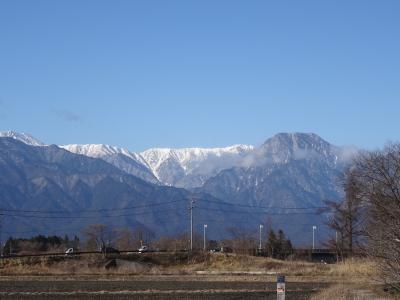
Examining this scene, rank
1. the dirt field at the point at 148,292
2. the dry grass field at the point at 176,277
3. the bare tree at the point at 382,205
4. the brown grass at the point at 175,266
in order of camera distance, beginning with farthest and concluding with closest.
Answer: the brown grass at the point at 175,266
the dry grass field at the point at 176,277
the dirt field at the point at 148,292
the bare tree at the point at 382,205

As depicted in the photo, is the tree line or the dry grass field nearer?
the tree line

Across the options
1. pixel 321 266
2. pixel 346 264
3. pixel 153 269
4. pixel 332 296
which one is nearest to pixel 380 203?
pixel 332 296

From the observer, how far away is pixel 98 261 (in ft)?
285

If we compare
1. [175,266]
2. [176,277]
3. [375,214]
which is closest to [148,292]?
[375,214]

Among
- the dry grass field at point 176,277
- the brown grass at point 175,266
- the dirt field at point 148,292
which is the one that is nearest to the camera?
the dirt field at point 148,292

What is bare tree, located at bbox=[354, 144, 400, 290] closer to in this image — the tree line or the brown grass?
the tree line

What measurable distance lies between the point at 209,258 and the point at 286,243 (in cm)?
2927

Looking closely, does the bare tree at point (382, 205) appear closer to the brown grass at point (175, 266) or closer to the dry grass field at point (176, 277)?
the dry grass field at point (176, 277)

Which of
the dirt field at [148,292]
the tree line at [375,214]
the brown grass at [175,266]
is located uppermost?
the tree line at [375,214]

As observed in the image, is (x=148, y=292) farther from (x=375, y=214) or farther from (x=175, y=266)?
(x=175, y=266)

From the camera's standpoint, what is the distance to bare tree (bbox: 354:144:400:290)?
32094 mm

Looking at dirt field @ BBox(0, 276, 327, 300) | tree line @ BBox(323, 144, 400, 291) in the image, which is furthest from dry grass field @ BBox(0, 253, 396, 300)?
tree line @ BBox(323, 144, 400, 291)

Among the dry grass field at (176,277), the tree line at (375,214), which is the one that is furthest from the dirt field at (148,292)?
the tree line at (375,214)

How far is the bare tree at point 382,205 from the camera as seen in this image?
3209cm
